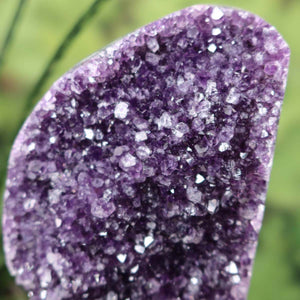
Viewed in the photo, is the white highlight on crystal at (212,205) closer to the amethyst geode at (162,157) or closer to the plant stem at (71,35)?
the amethyst geode at (162,157)

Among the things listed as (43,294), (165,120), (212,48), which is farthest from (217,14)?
(43,294)

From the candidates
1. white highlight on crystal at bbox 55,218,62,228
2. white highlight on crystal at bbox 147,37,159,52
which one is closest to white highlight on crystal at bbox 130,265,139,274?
white highlight on crystal at bbox 55,218,62,228

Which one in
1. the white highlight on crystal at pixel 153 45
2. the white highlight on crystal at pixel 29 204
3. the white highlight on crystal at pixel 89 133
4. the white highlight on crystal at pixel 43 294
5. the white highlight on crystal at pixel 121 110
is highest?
the white highlight on crystal at pixel 153 45

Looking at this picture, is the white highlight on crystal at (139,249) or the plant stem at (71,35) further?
the plant stem at (71,35)

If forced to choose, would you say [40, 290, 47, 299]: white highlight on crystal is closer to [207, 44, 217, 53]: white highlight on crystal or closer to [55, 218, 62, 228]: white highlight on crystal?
[55, 218, 62, 228]: white highlight on crystal

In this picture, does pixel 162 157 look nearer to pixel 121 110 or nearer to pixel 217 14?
pixel 121 110

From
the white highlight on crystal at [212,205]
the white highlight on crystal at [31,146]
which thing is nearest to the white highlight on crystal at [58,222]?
the white highlight on crystal at [31,146]

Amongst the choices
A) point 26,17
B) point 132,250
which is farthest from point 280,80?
point 26,17

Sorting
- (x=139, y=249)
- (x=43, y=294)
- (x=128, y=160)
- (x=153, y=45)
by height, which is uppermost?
(x=153, y=45)
